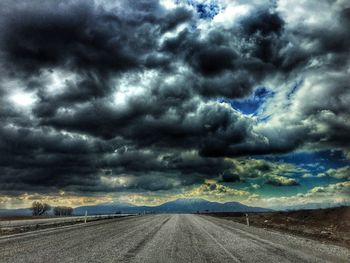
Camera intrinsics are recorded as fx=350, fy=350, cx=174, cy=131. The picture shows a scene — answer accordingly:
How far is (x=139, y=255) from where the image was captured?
1262 cm

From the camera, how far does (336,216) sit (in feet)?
140

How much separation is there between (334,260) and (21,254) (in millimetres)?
11117

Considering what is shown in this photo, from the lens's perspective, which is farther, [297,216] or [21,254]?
[297,216]

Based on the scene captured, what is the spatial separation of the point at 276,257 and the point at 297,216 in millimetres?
48688

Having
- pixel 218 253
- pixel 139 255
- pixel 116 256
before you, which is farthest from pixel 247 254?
pixel 116 256

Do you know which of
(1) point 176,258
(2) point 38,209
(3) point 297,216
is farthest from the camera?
(2) point 38,209

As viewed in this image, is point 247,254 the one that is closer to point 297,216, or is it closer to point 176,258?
point 176,258

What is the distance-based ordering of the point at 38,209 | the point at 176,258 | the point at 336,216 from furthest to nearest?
the point at 38,209
the point at 336,216
the point at 176,258

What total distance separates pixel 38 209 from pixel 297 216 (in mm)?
152354

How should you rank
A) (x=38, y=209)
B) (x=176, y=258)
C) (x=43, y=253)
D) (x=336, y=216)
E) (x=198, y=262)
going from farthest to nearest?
(x=38, y=209) → (x=336, y=216) → (x=43, y=253) → (x=176, y=258) → (x=198, y=262)

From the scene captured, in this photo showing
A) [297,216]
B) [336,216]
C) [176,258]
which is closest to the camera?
[176,258]

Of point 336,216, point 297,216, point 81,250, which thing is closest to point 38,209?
point 297,216

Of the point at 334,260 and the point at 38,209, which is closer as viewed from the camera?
the point at 334,260

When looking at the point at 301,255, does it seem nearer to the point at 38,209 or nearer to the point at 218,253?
the point at 218,253
